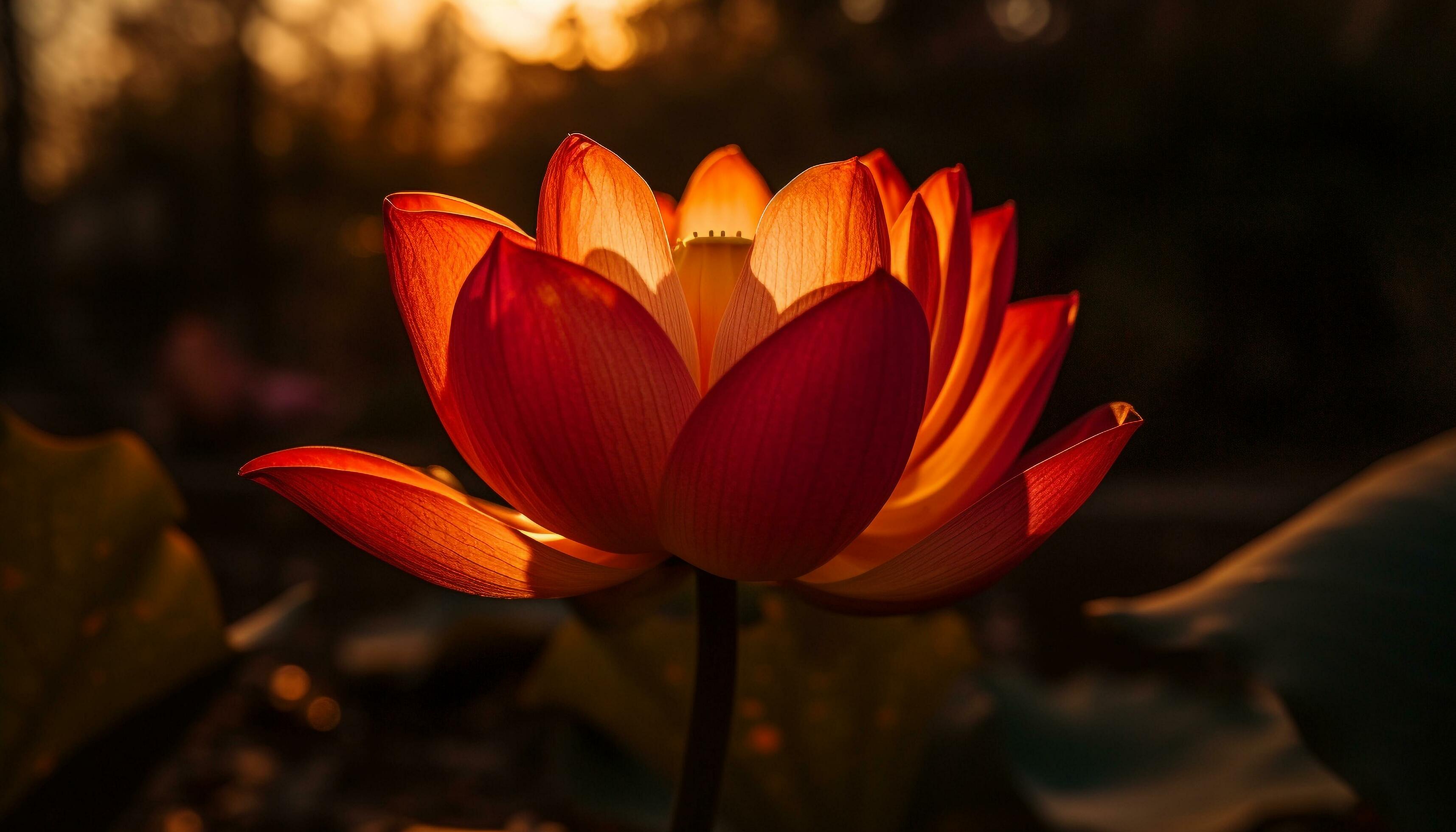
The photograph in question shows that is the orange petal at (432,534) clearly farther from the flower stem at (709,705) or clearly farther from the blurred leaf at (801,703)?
the blurred leaf at (801,703)

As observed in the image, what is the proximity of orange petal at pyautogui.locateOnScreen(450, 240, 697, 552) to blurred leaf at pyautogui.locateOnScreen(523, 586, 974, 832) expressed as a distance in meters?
0.29

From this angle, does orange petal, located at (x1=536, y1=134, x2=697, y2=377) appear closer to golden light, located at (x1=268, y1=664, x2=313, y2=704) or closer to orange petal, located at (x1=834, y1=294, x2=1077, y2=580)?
orange petal, located at (x1=834, y1=294, x2=1077, y2=580)

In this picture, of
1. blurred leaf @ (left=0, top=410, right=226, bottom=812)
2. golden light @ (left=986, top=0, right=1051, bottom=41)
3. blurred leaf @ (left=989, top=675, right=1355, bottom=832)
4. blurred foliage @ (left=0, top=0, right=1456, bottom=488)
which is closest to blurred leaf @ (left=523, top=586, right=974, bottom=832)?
blurred leaf @ (left=989, top=675, right=1355, bottom=832)

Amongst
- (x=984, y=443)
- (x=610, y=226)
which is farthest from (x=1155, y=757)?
(x=610, y=226)

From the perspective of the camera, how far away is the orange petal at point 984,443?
28 cm

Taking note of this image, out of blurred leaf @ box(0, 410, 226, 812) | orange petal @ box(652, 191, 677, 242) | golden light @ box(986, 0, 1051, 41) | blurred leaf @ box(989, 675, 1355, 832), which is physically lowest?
blurred leaf @ box(989, 675, 1355, 832)

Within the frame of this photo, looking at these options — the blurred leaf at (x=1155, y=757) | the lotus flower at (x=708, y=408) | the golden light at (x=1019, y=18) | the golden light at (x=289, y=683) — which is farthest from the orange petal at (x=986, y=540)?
the golden light at (x=1019, y=18)

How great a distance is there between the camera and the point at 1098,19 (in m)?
1.69

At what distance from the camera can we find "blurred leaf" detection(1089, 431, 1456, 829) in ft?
1.01

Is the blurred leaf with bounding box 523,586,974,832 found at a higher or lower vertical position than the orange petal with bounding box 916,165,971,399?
lower

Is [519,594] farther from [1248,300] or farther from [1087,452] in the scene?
[1248,300]

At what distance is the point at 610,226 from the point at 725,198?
103 millimetres

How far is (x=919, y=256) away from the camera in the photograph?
10.3 inches

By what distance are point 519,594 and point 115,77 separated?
465cm
